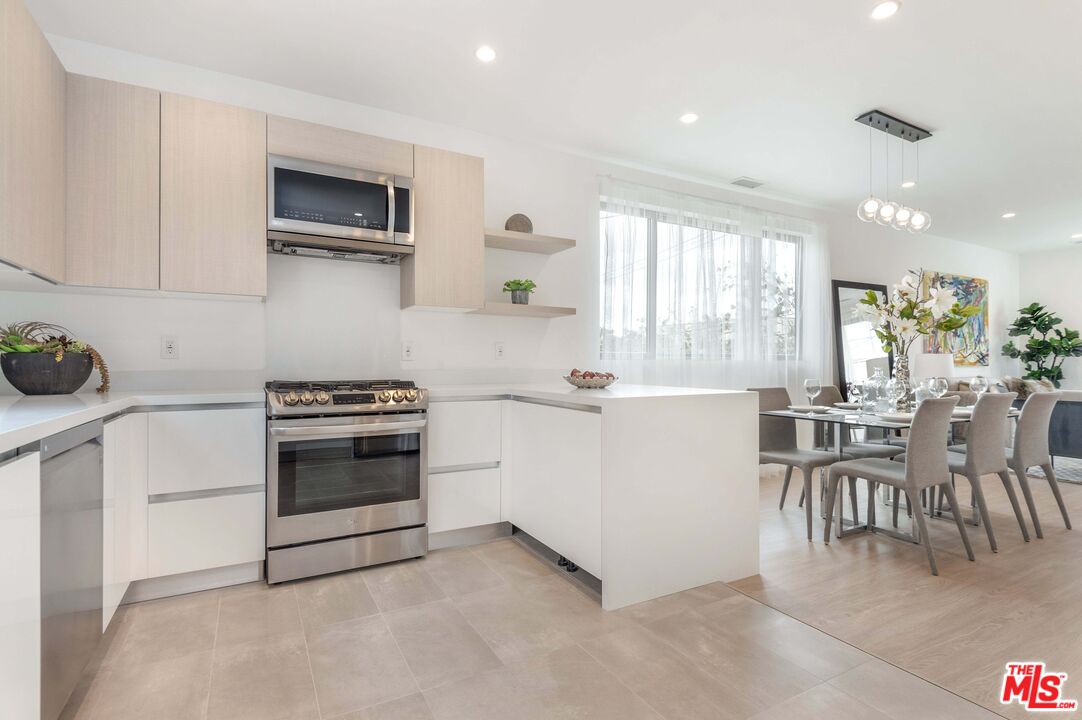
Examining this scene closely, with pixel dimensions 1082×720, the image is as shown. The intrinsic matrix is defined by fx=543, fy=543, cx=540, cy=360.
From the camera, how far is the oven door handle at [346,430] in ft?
7.87

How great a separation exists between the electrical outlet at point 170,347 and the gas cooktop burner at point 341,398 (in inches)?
21.5

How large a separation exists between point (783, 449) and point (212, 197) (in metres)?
3.65

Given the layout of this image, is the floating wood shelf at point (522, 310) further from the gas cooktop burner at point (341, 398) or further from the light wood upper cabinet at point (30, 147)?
the light wood upper cabinet at point (30, 147)

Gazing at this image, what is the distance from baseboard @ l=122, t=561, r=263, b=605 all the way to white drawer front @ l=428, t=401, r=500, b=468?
0.94m

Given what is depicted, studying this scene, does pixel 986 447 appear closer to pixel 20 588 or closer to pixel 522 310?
pixel 522 310

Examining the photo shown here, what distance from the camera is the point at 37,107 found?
1.96 meters

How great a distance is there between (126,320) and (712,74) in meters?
3.30

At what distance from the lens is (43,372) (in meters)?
2.17

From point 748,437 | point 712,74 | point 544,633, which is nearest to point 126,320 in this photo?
point 544,633

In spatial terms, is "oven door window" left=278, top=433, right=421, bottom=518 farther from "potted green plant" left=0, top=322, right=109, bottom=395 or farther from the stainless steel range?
"potted green plant" left=0, top=322, right=109, bottom=395

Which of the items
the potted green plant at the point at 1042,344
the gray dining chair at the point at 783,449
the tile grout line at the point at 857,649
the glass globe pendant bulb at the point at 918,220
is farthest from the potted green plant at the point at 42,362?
the potted green plant at the point at 1042,344

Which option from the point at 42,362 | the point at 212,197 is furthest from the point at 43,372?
the point at 212,197

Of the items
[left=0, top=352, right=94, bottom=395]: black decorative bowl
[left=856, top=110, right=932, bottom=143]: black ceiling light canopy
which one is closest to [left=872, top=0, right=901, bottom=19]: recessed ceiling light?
[left=856, top=110, right=932, bottom=143]: black ceiling light canopy

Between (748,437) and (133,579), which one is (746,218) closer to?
(748,437)
